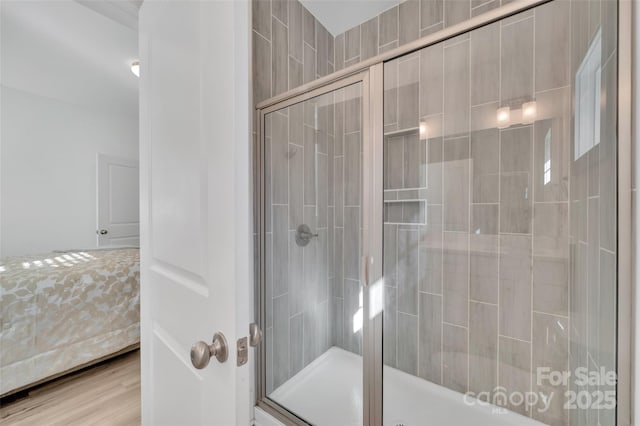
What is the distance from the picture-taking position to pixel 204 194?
0.60 metres

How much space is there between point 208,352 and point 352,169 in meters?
1.17

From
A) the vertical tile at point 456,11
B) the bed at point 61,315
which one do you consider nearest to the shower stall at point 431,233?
the vertical tile at point 456,11

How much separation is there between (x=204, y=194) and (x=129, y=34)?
7.55 ft

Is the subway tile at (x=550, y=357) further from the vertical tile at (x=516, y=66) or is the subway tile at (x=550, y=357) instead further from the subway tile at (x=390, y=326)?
the vertical tile at (x=516, y=66)

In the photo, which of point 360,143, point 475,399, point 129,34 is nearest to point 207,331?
point 360,143

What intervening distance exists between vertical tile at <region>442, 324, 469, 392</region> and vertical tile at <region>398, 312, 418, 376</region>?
6.2 inches

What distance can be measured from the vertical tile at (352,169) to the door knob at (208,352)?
1.03 m

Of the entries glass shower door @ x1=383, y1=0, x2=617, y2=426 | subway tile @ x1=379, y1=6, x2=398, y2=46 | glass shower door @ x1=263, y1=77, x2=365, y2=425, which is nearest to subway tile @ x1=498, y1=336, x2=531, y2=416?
glass shower door @ x1=383, y1=0, x2=617, y2=426

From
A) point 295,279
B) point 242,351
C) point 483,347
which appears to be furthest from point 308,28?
point 483,347

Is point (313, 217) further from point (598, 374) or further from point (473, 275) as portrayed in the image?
point (598, 374)

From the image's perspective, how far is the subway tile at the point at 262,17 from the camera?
4.76 feet

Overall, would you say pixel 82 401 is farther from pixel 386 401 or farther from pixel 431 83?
pixel 431 83

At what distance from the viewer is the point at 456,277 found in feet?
5.13

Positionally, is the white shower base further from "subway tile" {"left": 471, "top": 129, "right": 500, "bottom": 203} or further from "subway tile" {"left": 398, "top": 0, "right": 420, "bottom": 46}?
"subway tile" {"left": 398, "top": 0, "right": 420, "bottom": 46}
